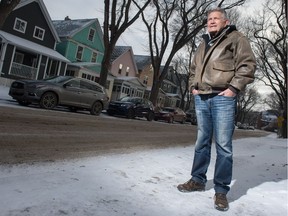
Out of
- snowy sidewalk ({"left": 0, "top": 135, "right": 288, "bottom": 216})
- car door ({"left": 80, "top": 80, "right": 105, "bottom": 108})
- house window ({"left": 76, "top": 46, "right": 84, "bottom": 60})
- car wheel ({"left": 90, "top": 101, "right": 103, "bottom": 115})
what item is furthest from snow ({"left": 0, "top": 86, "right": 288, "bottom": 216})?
house window ({"left": 76, "top": 46, "right": 84, "bottom": 60})

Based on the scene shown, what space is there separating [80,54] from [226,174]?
3817 centimetres

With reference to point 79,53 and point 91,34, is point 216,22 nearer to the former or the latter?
point 79,53

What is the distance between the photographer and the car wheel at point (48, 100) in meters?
15.1

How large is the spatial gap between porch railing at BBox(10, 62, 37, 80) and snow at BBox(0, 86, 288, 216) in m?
27.2

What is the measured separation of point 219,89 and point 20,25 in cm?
3105

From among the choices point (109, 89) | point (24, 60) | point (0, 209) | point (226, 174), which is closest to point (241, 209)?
point (226, 174)

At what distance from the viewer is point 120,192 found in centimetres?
323

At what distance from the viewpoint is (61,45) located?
125ft

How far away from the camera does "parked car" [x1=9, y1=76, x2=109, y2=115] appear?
14828 mm

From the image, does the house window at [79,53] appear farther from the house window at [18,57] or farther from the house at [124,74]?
the house window at [18,57]

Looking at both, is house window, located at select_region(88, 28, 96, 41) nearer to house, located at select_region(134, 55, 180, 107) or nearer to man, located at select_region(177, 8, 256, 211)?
house, located at select_region(134, 55, 180, 107)

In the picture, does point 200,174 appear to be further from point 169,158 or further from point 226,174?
point 169,158

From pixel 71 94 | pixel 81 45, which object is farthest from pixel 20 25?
pixel 71 94

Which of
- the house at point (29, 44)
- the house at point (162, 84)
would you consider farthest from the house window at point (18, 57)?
the house at point (162, 84)
